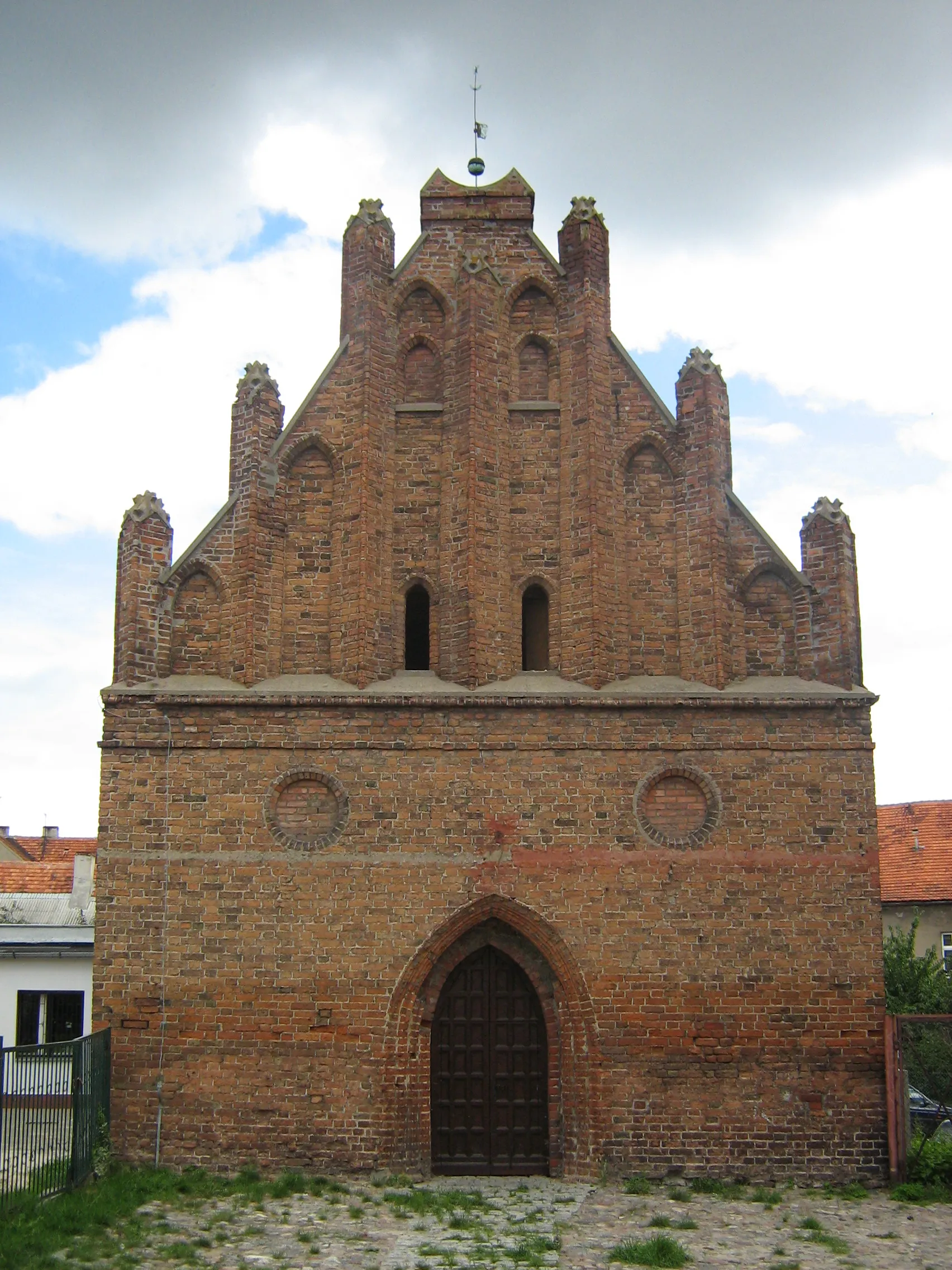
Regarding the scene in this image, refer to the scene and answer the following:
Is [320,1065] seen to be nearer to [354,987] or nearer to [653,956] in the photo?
[354,987]

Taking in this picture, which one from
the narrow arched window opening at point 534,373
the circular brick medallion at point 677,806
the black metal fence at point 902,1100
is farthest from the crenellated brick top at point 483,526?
the black metal fence at point 902,1100

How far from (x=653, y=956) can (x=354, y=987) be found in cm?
336

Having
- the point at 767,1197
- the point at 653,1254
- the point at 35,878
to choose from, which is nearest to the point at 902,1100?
the point at 767,1197

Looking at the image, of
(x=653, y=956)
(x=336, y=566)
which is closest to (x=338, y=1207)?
(x=653, y=956)

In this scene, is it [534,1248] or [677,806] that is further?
[677,806]

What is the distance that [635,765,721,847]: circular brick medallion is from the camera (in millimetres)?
14070

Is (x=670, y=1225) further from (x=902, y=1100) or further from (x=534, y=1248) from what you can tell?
(x=902, y=1100)

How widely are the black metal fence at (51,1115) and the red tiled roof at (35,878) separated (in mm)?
16165

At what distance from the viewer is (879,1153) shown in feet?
44.1

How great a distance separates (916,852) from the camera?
3014 cm

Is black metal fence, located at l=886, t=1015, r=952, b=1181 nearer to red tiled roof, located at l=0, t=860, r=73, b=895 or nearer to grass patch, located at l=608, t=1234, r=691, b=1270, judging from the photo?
grass patch, located at l=608, t=1234, r=691, b=1270

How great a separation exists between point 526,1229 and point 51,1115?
4.70 meters

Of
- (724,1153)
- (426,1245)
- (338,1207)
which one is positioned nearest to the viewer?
(426,1245)

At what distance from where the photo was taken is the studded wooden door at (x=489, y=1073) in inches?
540
